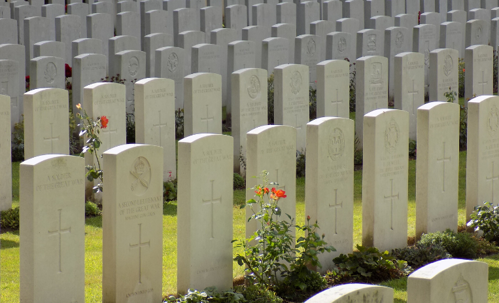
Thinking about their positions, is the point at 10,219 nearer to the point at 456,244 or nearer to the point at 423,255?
the point at 423,255

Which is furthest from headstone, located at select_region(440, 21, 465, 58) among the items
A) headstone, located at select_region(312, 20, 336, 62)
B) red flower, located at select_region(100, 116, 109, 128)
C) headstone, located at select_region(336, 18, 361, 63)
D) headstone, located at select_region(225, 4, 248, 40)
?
red flower, located at select_region(100, 116, 109, 128)

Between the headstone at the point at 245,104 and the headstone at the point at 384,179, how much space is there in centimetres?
268

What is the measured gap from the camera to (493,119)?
749cm

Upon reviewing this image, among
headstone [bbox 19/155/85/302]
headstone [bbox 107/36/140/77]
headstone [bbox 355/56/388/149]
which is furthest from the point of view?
headstone [bbox 107/36/140/77]

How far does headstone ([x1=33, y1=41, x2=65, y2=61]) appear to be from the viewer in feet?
37.0

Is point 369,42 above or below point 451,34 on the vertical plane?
below

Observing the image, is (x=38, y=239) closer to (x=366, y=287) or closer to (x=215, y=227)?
(x=215, y=227)

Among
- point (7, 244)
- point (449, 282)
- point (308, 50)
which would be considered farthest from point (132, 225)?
point (308, 50)

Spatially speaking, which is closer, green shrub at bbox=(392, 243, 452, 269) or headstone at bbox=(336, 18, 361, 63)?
green shrub at bbox=(392, 243, 452, 269)

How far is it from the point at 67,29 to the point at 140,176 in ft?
29.9

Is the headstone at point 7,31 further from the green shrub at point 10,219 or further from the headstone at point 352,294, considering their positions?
the headstone at point 352,294

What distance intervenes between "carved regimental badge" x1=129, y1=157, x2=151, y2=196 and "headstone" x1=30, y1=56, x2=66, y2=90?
5.16m

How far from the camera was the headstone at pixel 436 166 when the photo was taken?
7.04 meters

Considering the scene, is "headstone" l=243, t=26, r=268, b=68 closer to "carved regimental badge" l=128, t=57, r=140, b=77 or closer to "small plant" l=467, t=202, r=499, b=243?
"carved regimental badge" l=128, t=57, r=140, b=77
